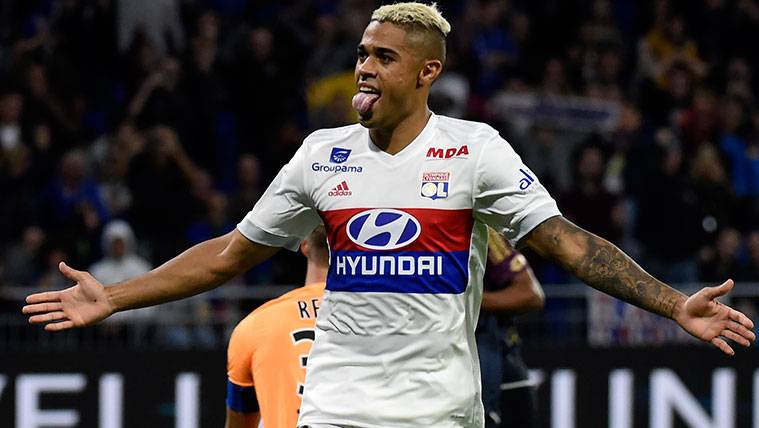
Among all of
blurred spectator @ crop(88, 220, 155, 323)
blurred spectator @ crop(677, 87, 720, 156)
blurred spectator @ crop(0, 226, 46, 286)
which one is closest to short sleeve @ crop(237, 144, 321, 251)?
blurred spectator @ crop(88, 220, 155, 323)

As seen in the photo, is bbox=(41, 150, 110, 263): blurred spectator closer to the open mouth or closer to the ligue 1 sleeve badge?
the open mouth

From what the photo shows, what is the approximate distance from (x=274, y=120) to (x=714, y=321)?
8.30 m

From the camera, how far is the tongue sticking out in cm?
449

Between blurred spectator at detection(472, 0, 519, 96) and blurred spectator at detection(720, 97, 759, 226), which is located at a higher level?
blurred spectator at detection(472, 0, 519, 96)

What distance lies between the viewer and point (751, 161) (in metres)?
12.6

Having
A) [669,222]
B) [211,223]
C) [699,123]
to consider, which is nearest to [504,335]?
[211,223]

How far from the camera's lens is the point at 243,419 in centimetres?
522

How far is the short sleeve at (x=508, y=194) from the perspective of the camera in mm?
4402

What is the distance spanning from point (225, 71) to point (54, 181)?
196 centimetres

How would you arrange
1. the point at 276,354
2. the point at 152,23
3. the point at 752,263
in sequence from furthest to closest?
the point at 152,23 → the point at 752,263 → the point at 276,354

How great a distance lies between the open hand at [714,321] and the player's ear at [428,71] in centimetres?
104

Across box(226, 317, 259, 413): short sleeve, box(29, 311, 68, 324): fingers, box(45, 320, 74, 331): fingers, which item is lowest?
box(226, 317, 259, 413): short sleeve

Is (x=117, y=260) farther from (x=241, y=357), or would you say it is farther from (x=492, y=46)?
(x=241, y=357)

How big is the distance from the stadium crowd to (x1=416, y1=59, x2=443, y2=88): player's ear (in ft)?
17.4
